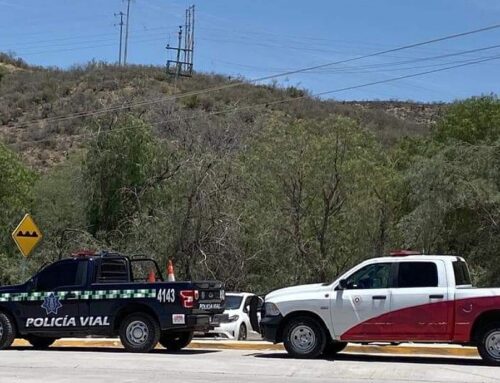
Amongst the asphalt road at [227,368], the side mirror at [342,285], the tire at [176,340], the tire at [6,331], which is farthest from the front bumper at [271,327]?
the tire at [6,331]

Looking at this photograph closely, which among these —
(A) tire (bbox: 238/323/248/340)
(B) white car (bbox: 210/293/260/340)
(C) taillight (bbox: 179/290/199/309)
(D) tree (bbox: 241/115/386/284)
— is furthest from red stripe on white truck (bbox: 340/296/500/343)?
(D) tree (bbox: 241/115/386/284)

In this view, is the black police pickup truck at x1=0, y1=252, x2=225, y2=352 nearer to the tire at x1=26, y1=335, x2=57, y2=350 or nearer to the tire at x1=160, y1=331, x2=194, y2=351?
the tire at x1=160, y1=331, x2=194, y2=351

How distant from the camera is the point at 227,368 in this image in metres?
13.7

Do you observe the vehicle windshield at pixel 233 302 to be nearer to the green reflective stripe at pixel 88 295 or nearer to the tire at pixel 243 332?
the tire at pixel 243 332

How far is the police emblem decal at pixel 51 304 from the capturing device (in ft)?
54.5

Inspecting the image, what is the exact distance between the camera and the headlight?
15.2 metres

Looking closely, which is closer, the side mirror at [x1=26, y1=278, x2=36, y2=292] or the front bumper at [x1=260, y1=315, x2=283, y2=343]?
the front bumper at [x1=260, y1=315, x2=283, y2=343]

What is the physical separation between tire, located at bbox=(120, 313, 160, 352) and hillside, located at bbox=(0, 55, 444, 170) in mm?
33033

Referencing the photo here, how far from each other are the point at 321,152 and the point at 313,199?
1.65 m

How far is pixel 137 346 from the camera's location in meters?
16.2

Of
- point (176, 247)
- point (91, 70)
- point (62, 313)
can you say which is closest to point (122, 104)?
point (176, 247)

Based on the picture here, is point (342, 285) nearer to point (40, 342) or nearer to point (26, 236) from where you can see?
point (40, 342)

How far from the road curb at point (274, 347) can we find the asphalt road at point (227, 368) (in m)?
0.58

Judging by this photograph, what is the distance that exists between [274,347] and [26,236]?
829 centimetres
